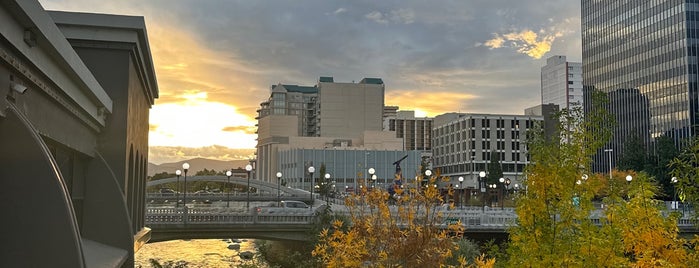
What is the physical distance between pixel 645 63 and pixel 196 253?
3806 inches

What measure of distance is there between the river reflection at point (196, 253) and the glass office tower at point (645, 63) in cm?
7512

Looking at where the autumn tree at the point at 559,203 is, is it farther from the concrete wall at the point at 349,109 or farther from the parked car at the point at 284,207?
the concrete wall at the point at 349,109

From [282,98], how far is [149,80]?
17612 cm

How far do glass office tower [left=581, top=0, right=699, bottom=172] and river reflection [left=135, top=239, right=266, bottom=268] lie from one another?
75.1m

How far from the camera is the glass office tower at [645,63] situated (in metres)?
109

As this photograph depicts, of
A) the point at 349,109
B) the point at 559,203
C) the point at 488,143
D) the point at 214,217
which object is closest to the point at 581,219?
the point at 559,203

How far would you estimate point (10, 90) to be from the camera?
6379 millimetres

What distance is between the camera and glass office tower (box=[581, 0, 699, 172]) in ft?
357

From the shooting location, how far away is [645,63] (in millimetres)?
117500

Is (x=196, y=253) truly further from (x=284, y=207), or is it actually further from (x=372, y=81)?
(x=372, y=81)

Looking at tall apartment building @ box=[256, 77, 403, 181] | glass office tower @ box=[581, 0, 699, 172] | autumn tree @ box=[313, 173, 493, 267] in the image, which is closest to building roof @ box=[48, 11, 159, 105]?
autumn tree @ box=[313, 173, 493, 267]

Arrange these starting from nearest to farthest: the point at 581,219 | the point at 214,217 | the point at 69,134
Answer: the point at 69,134
the point at 581,219
the point at 214,217

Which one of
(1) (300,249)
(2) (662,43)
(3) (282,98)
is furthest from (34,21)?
(3) (282,98)

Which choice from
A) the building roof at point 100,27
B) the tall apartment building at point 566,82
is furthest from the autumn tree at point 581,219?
the tall apartment building at point 566,82
